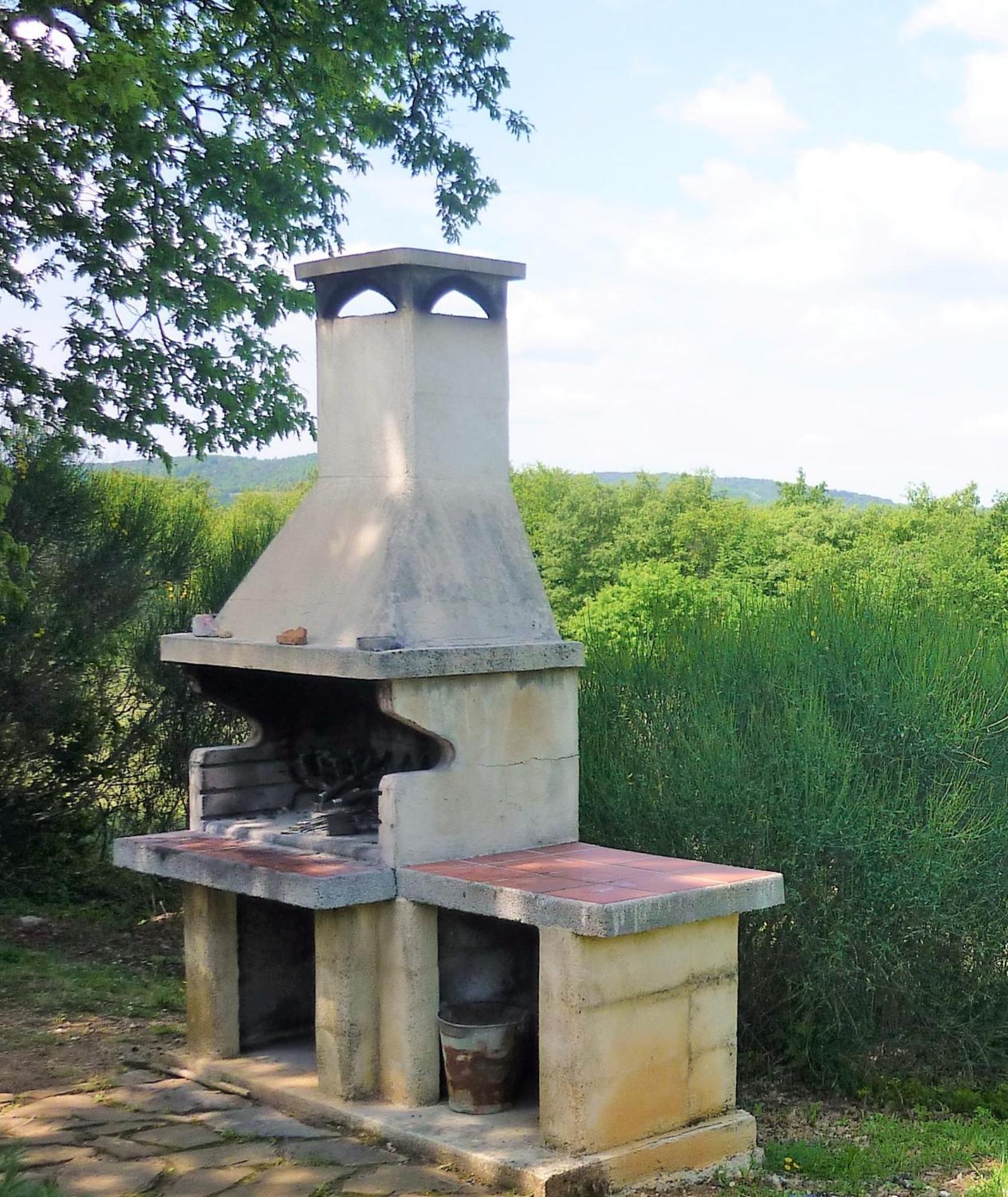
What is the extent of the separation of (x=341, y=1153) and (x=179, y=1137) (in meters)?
0.70

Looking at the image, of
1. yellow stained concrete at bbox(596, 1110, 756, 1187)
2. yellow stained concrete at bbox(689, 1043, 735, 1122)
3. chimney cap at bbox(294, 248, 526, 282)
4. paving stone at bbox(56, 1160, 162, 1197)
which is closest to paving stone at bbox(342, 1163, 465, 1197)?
yellow stained concrete at bbox(596, 1110, 756, 1187)

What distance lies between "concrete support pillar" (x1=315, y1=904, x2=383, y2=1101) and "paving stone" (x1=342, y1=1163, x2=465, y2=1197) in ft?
1.99

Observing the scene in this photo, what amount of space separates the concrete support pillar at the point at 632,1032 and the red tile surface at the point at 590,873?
165 mm

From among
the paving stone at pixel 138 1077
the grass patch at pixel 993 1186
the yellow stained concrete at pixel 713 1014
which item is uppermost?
the yellow stained concrete at pixel 713 1014

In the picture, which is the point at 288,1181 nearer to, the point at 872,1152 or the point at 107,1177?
the point at 107,1177

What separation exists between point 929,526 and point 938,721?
27.0 m

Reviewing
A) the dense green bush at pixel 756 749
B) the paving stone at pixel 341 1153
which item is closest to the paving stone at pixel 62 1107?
the paving stone at pixel 341 1153

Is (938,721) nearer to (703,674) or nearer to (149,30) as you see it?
(703,674)

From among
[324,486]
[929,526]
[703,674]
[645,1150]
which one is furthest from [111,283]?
[929,526]

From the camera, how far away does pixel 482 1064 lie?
18.5 ft

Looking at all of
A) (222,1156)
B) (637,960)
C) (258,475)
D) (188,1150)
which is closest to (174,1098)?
(188,1150)

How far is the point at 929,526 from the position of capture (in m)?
33.9

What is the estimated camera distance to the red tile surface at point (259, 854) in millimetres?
5824

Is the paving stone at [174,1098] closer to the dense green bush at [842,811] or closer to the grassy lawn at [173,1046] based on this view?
the grassy lawn at [173,1046]
